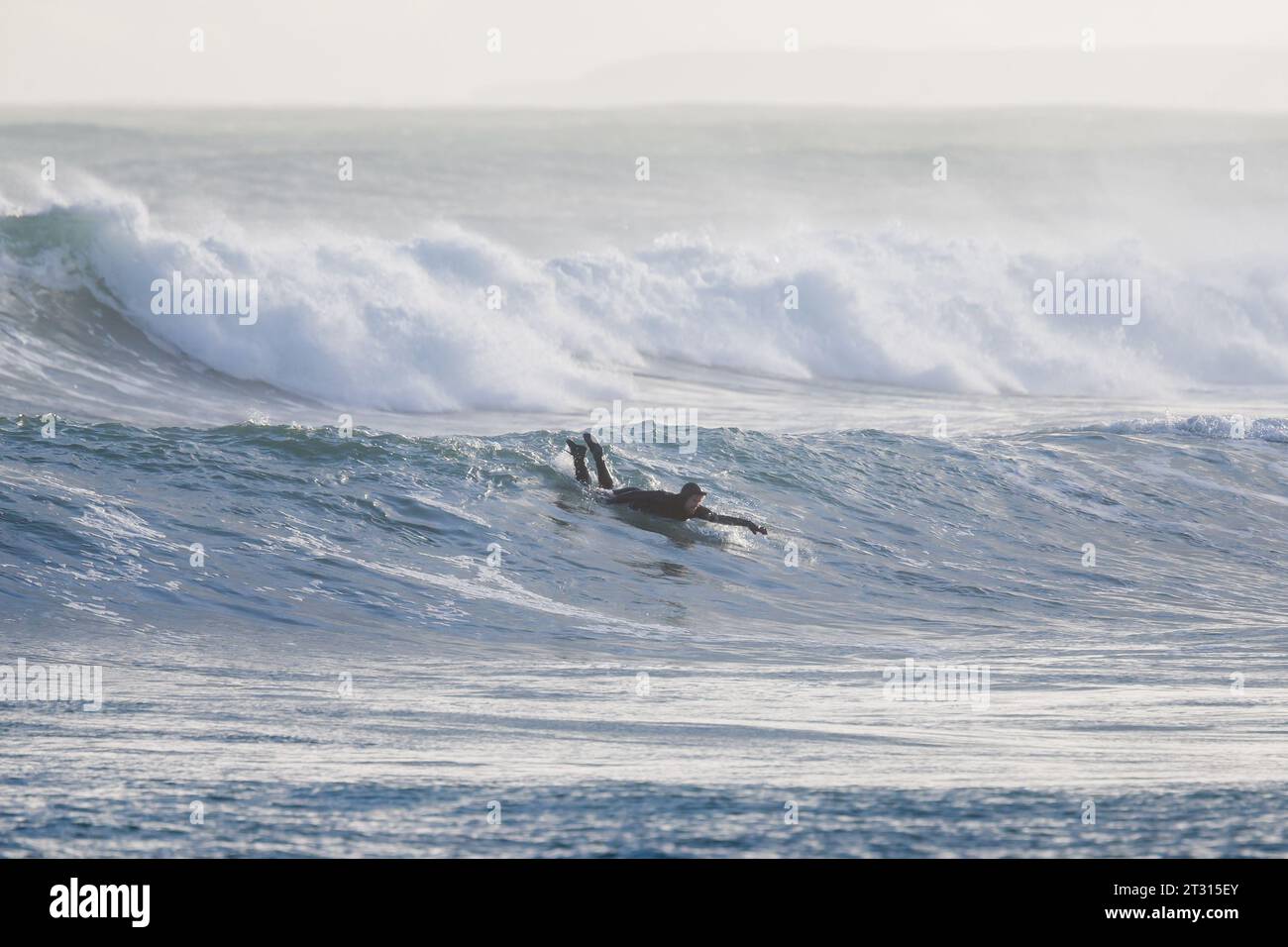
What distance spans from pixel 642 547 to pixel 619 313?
19.5 meters

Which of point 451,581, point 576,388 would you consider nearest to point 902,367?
point 576,388

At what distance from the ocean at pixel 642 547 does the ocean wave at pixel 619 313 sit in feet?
0.36

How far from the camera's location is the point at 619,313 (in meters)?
35.0

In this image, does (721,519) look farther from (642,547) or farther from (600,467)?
(600,467)

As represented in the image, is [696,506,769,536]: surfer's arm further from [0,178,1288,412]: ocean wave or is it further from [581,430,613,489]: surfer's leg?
[0,178,1288,412]: ocean wave

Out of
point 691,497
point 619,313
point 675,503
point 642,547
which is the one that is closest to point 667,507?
point 675,503

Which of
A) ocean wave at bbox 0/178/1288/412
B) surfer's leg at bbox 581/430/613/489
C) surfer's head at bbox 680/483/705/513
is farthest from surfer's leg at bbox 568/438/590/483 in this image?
ocean wave at bbox 0/178/1288/412

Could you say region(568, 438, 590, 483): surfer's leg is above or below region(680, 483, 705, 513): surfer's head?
above

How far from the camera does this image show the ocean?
21.3 ft

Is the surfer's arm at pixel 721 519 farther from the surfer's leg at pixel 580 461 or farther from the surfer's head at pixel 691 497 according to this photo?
the surfer's leg at pixel 580 461

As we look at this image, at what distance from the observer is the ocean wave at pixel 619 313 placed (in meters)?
27.7

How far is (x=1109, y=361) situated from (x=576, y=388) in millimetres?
12913

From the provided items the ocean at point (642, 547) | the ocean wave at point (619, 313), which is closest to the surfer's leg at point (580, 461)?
the ocean at point (642, 547)

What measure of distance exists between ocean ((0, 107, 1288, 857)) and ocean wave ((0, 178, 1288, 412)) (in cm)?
11
